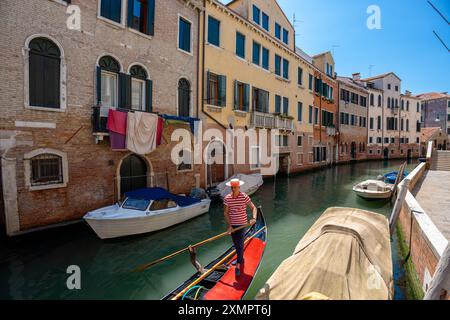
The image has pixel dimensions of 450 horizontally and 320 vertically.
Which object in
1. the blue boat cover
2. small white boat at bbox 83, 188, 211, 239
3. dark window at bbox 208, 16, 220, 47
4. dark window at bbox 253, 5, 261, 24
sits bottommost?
small white boat at bbox 83, 188, 211, 239

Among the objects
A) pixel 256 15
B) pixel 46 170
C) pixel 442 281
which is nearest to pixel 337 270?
pixel 442 281

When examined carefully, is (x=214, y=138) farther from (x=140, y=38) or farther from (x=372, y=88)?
(x=372, y=88)

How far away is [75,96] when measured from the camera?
7109 mm

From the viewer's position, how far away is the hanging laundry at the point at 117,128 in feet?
24.5

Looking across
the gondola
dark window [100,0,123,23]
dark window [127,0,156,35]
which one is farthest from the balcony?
the gondola

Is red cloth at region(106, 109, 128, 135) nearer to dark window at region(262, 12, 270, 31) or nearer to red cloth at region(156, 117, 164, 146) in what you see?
red cloth at region(156, 117, 164, 146)

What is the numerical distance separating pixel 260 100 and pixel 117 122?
31.5 ft

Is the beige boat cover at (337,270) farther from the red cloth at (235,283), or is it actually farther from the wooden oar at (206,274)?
the wooden oar at (206,274)

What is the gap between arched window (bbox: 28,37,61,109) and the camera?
633 cm

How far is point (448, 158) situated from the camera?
16.2 metres

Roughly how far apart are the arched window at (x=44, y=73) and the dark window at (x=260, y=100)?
1010 cm

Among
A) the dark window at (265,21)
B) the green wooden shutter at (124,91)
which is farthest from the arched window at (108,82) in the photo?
the dark window at (265,21)

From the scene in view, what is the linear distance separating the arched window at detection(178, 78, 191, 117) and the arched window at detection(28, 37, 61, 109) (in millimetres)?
4512

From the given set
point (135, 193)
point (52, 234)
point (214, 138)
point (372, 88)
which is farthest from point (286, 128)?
point (372, 88)
